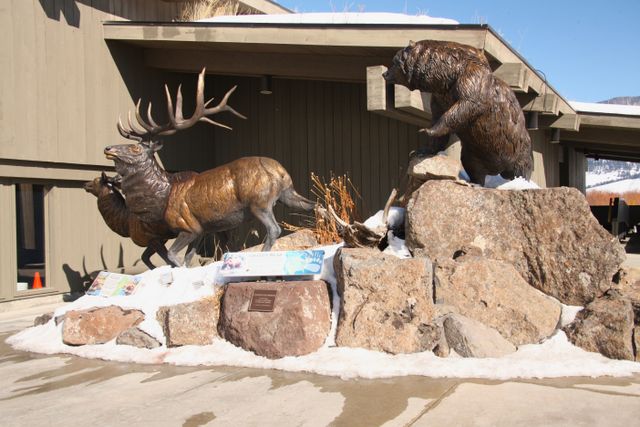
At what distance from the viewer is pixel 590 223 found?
513cm

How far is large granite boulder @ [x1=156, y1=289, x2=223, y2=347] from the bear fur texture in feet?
8.27

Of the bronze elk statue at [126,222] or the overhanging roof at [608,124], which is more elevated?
the overhanging roof at [608,124]

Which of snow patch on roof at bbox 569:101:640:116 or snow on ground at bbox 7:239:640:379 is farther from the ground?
snow patch on roof at bbox 569:101:640:116

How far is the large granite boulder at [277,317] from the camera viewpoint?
4793 mm

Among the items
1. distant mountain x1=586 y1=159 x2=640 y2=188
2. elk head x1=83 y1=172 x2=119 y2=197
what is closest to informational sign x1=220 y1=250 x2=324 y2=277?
elk head x1=83 y1=172 x2=119 y2=197

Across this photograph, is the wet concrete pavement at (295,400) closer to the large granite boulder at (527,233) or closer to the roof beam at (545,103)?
the large granite boulder at (527,233)

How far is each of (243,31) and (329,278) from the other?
4.18 meters

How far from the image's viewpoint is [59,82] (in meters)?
8.53

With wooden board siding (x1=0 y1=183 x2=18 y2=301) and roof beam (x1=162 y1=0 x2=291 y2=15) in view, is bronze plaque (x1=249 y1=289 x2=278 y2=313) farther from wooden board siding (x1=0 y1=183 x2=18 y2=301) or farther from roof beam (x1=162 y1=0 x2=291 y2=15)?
roof beam (x1=162 y1=0 x2=291 y2=15)

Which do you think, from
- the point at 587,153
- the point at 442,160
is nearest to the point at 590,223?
the point at 442,160

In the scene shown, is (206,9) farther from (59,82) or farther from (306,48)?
(306,48)

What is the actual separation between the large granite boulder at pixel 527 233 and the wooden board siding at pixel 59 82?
5.43 m

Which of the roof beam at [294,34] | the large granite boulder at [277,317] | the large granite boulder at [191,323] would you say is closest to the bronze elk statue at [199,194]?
the large granite boulder at [191,323]

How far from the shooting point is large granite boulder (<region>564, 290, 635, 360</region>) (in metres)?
4.44
